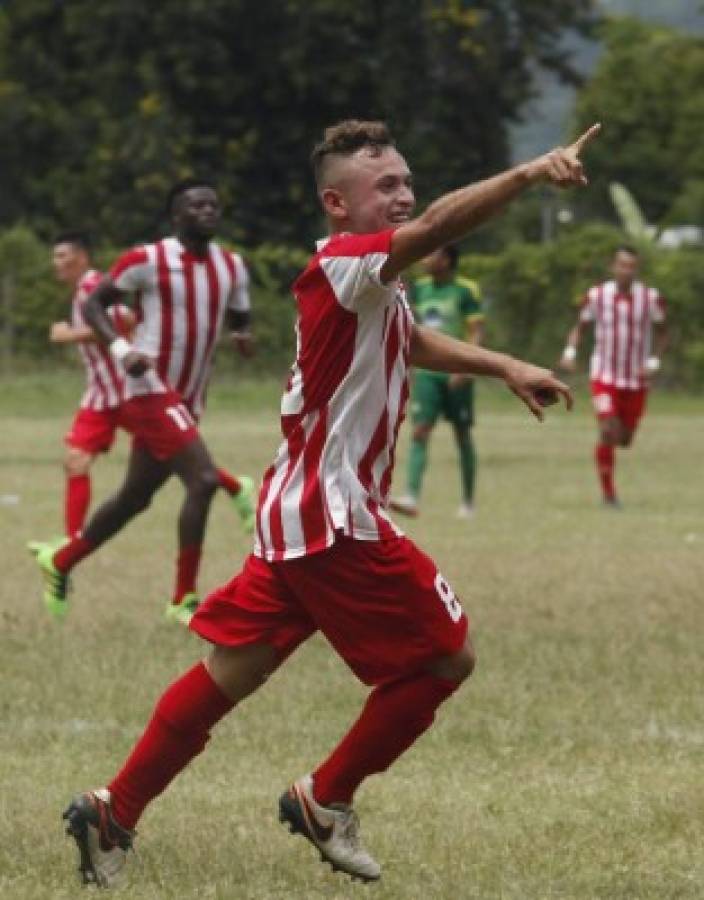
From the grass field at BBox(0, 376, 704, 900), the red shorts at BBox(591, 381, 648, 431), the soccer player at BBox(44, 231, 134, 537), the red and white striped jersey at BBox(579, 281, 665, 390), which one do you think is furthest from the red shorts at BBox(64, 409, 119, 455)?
the red and white striped jersey at BBox(579, 281, 665, 390)

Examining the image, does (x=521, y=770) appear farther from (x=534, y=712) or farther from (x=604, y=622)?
(x=604, y=622)

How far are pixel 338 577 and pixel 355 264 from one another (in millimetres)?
765

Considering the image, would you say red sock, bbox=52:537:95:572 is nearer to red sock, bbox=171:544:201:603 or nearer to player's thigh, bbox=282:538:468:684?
red sock, bbox=171:544:201:603

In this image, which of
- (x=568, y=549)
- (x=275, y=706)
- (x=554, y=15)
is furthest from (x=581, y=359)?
(x=275, y=706)

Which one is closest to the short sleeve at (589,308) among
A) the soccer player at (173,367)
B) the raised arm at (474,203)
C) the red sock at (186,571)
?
the soccer player at (173,367)

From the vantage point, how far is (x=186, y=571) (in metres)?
12.0

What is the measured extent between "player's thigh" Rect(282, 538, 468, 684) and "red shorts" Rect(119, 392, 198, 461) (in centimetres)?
568

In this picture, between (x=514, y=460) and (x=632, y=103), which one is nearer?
(x=514, y=460)

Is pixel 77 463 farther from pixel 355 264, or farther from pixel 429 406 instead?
pixel 355 264

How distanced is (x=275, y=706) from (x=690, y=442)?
20.8 m

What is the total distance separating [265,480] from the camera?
21.3 ft

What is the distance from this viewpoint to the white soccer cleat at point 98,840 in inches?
253

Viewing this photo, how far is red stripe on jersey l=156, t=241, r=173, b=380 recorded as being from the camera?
12.2 metres

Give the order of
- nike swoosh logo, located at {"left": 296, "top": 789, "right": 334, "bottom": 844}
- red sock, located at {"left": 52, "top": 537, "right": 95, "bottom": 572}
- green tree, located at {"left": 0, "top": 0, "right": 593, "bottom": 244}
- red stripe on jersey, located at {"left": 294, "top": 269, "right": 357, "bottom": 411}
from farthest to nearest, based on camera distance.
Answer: green tree, located at {"left": 0, "top": 0, "right": 593, "bottom": 244}
red sock, located at {"left": 52, "top": 537, "right": 95, "bottom": 572}
nike swoosh logo, located at {"left": 296, "top": 789, "right": 334, "bottom": 844}
red stripe on jersey, located at {"left": 294, "top": 269, "right": 357, "bottom": 411}
